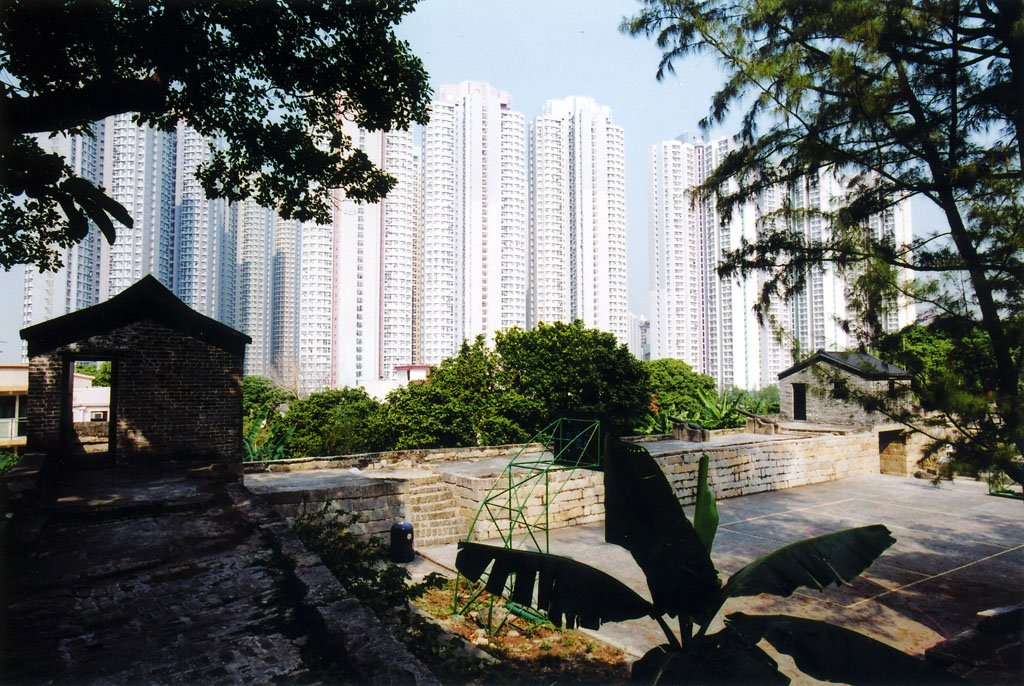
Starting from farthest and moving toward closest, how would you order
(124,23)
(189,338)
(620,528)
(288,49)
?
(189,338) → (288,49) → (124,23) → (620,528)

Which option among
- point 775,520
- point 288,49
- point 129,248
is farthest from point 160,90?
point 129,248

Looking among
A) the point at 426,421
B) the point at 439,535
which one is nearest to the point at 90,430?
the point at 426,421

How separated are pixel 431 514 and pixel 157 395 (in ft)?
17.1

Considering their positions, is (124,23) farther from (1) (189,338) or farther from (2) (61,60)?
(1) (189,338)

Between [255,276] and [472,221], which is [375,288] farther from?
[472,221]

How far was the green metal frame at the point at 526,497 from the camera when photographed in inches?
272

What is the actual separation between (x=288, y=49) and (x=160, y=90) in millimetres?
2021

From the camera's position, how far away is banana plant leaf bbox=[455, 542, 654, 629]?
10.6ft

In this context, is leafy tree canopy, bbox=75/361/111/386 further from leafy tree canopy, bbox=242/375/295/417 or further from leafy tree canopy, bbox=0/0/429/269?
leafy tree canopy, bbox=0/0/429/269

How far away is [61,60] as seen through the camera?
5012 mm

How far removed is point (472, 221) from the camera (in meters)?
40.2

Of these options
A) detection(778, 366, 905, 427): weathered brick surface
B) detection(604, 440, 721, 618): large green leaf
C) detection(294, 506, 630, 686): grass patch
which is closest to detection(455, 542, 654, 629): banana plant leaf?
detection(604, 440, 721, 618): large green leaf

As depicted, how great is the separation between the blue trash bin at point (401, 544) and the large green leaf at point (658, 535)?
6.51 metres

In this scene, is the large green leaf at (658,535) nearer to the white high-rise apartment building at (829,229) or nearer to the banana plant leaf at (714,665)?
the banana plant leaf at (714,665)
